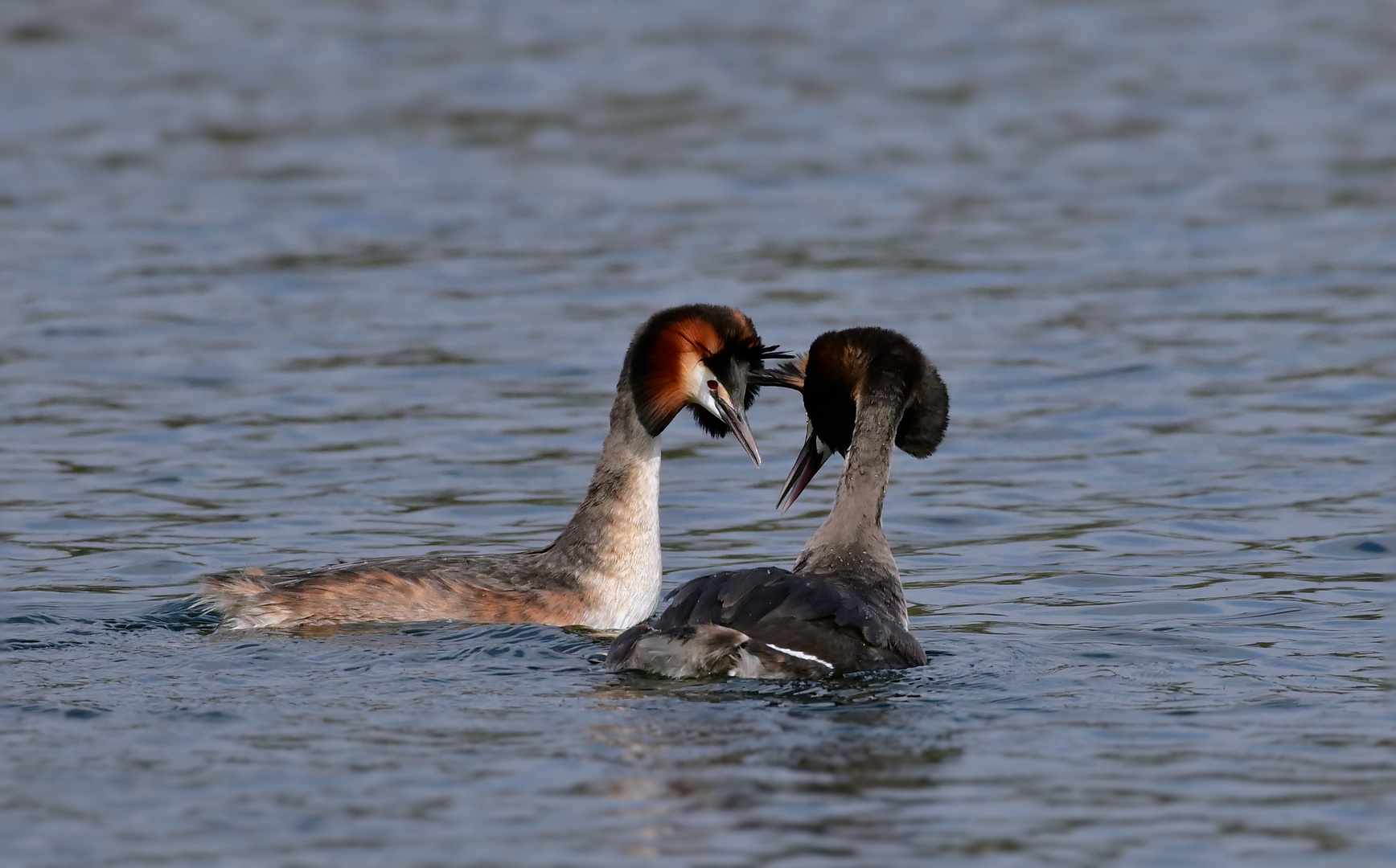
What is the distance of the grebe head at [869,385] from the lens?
9445mm

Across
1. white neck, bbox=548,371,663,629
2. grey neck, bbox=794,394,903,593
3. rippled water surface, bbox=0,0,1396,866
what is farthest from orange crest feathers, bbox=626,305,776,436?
rippled water surface, bbox=0,0,1396,866

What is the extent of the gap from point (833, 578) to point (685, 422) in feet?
20.8

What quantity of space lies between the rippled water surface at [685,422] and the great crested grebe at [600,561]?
233mm

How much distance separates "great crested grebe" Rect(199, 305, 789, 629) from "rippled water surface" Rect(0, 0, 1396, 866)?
233 millimetres

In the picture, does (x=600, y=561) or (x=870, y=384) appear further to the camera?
(x=600, y=561)

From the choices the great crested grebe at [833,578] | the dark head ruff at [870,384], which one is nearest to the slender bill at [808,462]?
the great crested grebe at [833,578]

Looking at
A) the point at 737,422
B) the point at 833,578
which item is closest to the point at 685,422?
the point at 737,422

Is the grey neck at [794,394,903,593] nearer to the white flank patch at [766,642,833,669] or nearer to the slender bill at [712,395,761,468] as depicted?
the slender bill at [712,395,761,468]

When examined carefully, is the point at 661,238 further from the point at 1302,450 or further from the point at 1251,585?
the point at 1251,585

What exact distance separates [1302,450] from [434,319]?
22.3ft

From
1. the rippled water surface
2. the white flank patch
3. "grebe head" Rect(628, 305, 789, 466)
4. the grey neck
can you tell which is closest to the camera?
the rippled water surface

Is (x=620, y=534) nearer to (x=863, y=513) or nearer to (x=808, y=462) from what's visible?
(x=808, y=462)

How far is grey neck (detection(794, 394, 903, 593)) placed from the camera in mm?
9156

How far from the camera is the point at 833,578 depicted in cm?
904
